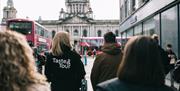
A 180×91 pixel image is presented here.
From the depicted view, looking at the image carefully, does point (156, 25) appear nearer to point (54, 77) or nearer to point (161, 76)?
point (54, 77)

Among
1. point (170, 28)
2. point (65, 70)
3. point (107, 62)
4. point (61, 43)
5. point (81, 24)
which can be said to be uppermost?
point (81, 24)

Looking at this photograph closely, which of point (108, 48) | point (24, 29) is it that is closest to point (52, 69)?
point (108, 48)

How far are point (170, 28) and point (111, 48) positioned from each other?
42.0 feet

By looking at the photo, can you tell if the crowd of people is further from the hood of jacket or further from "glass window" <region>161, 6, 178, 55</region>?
"glass window" <region>161, 6, 178, 55</region>

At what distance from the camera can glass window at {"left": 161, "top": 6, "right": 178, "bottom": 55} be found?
18.4 m

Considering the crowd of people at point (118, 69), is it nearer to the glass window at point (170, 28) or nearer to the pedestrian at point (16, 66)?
the pedestrian at point (16, 66)

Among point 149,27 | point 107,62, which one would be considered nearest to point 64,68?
point 107,62

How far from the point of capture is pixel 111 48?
281 inches

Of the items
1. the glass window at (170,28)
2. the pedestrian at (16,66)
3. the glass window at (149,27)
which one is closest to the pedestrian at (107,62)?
the pedestrian at (16,66)

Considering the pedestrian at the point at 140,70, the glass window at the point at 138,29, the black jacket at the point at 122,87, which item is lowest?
the black jacket at the point at 122,87

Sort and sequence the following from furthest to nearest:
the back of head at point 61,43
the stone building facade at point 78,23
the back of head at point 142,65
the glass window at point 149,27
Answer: the stone building facade at point 78,23 → the glass window at point 149,27 → the back of head at point 61,43 → the back of head at point 142,65

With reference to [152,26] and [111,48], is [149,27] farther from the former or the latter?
[111,48]

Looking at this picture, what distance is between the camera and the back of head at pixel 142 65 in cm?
347

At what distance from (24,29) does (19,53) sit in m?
31.6
